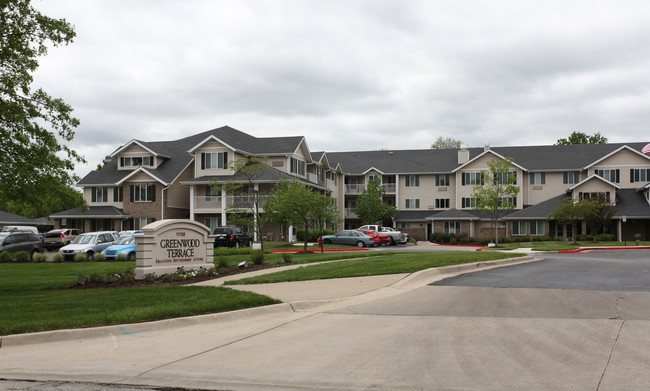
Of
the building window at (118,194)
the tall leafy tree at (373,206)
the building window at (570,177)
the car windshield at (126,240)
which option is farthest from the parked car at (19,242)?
the building window at (570,177)

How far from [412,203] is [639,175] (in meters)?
22.7

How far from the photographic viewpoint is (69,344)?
9.20 m

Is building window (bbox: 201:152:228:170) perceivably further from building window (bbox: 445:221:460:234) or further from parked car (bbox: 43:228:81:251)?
building window (bbox: 445:221:460:234)

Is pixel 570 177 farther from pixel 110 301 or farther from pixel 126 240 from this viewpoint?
pixel 110 301

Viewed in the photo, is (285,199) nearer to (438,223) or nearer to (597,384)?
(597,384)

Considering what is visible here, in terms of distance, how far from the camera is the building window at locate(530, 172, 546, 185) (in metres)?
58.2

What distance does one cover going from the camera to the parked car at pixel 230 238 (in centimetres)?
3756

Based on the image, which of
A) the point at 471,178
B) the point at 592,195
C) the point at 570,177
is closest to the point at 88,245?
the point at 471,178

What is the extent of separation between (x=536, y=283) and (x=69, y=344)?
451 inches

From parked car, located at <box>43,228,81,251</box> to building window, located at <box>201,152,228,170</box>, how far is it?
12.4 meters

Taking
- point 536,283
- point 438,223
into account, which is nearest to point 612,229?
point 438,223

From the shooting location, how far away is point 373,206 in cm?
5862

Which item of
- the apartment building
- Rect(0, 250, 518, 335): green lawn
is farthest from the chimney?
Rect(0, 250, 518, 335): green lawn

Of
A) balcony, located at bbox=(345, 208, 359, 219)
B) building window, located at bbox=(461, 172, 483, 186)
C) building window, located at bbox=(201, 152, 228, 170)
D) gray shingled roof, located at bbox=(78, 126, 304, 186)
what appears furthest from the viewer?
balcony, located at bbox=(345, 208, 359, 219)
